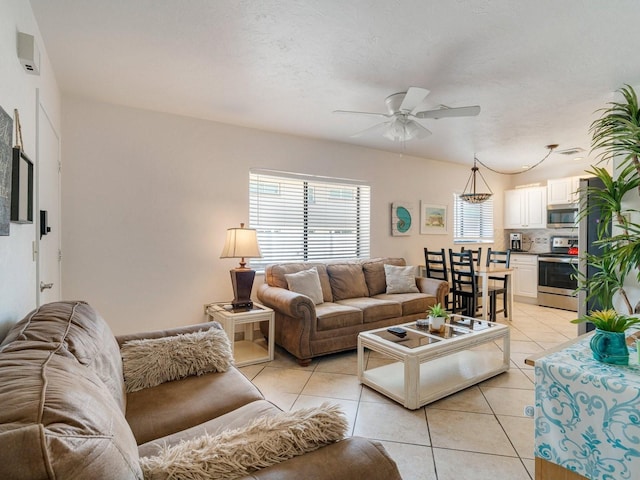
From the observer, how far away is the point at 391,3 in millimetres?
1816

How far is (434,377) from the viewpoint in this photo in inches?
113

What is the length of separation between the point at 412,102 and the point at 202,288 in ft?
9.22

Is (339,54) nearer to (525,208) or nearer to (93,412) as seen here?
(93,412)

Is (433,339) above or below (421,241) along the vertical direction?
below

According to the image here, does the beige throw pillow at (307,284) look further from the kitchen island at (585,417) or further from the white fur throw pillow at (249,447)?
the white fur throw pillow at (249,447)

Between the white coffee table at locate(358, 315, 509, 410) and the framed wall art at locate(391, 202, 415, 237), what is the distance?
2.10 meters

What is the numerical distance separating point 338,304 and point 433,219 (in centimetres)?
289

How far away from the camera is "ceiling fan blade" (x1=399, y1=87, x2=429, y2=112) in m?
2.37

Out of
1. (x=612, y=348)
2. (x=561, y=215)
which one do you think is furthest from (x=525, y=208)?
(x=612, y=348)

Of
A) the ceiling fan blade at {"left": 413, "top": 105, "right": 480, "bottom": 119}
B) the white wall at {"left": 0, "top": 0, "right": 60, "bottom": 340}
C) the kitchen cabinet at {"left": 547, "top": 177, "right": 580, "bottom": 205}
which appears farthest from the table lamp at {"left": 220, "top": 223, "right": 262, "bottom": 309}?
the kitchen cabinet at {"left": 547, "top": 177, "right": 580, "bottom": 205}

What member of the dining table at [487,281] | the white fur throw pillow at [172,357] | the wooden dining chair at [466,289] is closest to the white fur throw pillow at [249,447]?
the white fur throw pillow at [172,357]

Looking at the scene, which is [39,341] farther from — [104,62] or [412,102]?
[412,102]

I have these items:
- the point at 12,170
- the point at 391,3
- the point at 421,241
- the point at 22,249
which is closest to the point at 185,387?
the point at 22,249

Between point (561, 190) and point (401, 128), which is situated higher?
point (401, 128)
